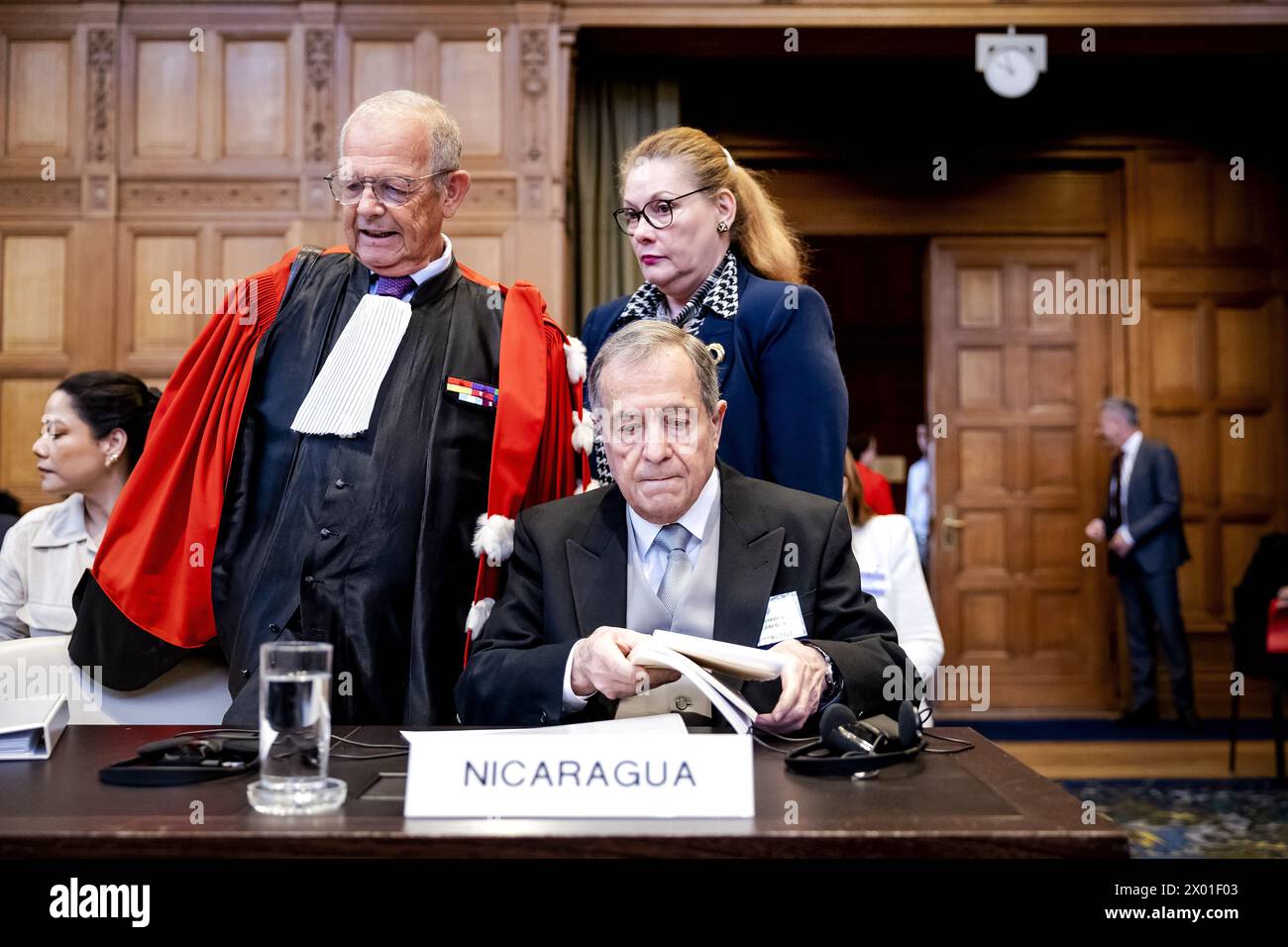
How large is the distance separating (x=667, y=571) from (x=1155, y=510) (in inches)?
225

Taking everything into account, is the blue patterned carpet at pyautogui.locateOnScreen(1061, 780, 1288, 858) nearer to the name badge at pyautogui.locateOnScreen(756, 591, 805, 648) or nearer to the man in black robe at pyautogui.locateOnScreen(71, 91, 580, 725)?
the name badge at pyautogui.locateOnScreen(756, 591, 805, 648)

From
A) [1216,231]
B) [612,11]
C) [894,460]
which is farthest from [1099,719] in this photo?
[612,11]

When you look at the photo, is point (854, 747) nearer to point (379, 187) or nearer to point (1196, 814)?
point (379, 187)

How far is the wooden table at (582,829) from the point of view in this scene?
122cm

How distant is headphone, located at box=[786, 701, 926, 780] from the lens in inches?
59.3

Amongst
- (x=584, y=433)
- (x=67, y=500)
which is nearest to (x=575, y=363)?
(x=584, y=433)

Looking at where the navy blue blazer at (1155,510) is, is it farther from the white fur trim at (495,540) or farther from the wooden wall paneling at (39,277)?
the wooden wall paneling at (39,277)

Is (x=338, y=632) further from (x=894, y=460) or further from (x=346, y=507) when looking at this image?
(x=894, y=460)

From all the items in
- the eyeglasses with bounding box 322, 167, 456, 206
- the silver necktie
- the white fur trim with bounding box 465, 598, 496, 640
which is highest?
the eyeglasses with bounding box 322, 167, 456, 206

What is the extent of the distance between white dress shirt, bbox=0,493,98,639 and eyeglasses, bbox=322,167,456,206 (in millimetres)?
1336

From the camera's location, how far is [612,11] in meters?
6.06

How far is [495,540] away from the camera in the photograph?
221cm

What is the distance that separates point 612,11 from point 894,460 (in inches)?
225

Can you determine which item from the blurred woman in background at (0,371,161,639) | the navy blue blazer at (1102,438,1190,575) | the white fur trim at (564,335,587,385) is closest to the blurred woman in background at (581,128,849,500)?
the white fur trim at (564,335,587,385)
